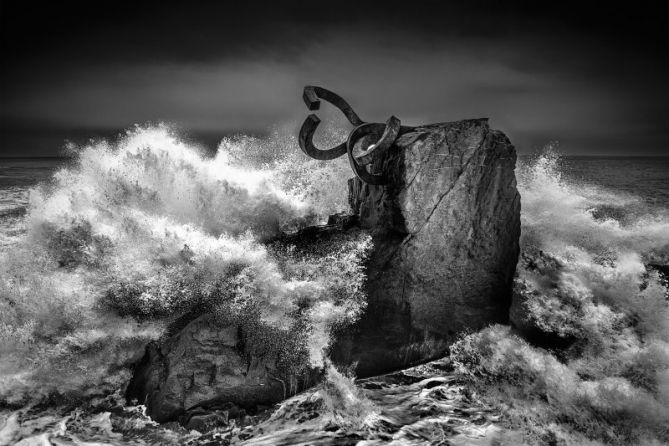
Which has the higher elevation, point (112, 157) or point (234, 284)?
point (112, 157)

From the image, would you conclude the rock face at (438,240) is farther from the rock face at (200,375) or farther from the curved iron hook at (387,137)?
the rock face at (200,375)

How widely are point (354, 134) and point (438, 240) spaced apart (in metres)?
1.85

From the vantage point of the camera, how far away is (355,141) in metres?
5.16

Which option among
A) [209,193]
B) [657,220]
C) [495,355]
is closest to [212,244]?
[209,193]

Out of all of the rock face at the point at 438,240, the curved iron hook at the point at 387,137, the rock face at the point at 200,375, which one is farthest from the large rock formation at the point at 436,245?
the rock face at the point at 200,375

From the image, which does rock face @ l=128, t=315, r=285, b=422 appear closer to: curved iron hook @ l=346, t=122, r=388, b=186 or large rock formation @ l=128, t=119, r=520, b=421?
large rock formation @ l=128, t=119, r=520, b=421

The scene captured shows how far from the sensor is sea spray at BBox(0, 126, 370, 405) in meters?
4.16

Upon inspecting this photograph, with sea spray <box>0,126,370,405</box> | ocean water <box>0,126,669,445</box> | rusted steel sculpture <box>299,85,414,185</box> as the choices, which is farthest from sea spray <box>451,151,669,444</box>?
rusted steel sculpture <box>299,85,414,185</box>

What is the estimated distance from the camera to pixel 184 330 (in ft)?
13.5

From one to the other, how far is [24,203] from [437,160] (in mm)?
15234

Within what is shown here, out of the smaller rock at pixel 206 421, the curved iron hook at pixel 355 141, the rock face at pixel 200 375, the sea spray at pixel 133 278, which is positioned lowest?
the smaller rock at pixel 206 421

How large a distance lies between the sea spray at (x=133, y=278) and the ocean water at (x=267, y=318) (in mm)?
19

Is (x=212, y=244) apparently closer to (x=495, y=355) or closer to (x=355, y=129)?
(x=355, y=129)

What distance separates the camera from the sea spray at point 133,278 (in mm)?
4160
